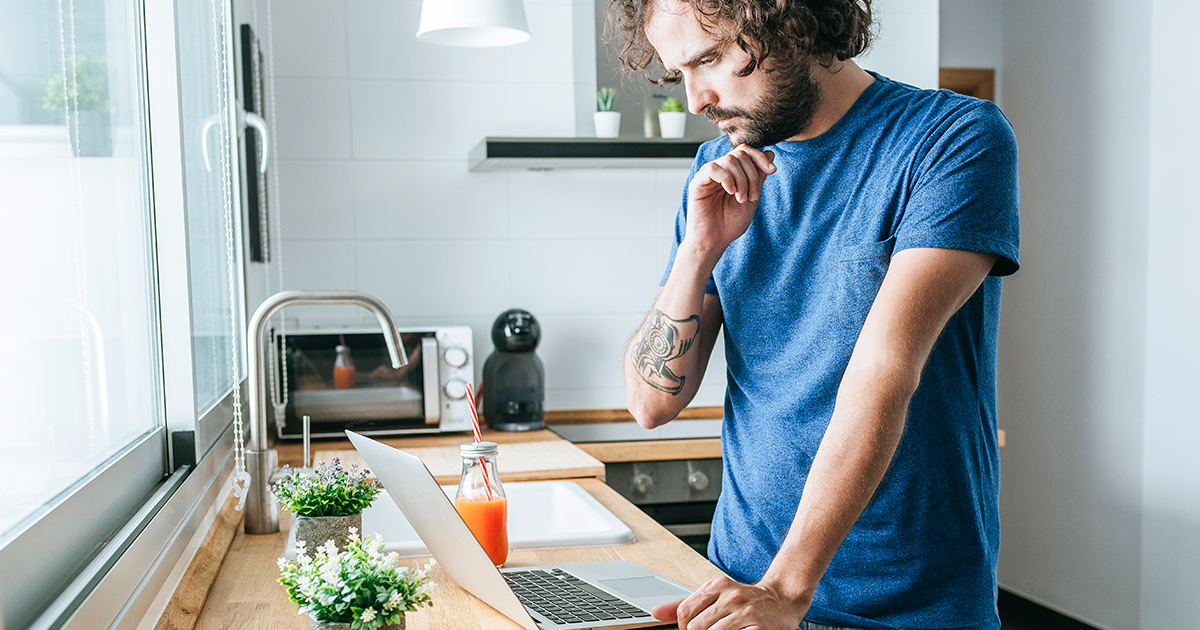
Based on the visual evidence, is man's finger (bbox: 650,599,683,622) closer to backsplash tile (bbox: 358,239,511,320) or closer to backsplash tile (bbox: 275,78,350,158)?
backsplash tile (bbox: 358,239,511,320)

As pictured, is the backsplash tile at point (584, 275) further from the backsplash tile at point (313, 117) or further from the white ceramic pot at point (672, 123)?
the backsplash tile at point (313, 117)

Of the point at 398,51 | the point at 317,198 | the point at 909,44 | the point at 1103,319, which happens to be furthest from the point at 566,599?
the point at 1103,319

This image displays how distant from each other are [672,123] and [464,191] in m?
0.63

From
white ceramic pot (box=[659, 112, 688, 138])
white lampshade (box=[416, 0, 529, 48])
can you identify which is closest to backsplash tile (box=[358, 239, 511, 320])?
white ceramic pot (box=[659, 112, 688, 138])

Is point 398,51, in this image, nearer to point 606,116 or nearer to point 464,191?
point 464,191

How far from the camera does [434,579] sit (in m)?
1.15

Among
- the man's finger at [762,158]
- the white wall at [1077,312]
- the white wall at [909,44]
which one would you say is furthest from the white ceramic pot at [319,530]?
the white wall at [1077,312]

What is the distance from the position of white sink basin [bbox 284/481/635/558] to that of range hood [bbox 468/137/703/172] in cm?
92

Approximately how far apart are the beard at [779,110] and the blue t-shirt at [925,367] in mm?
40

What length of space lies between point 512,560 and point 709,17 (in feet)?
2.41

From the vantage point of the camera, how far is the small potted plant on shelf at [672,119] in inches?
102

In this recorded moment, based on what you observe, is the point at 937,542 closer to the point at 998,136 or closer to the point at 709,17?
the point at 998,136

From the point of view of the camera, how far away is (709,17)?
1.14m

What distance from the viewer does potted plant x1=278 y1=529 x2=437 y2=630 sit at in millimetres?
753
